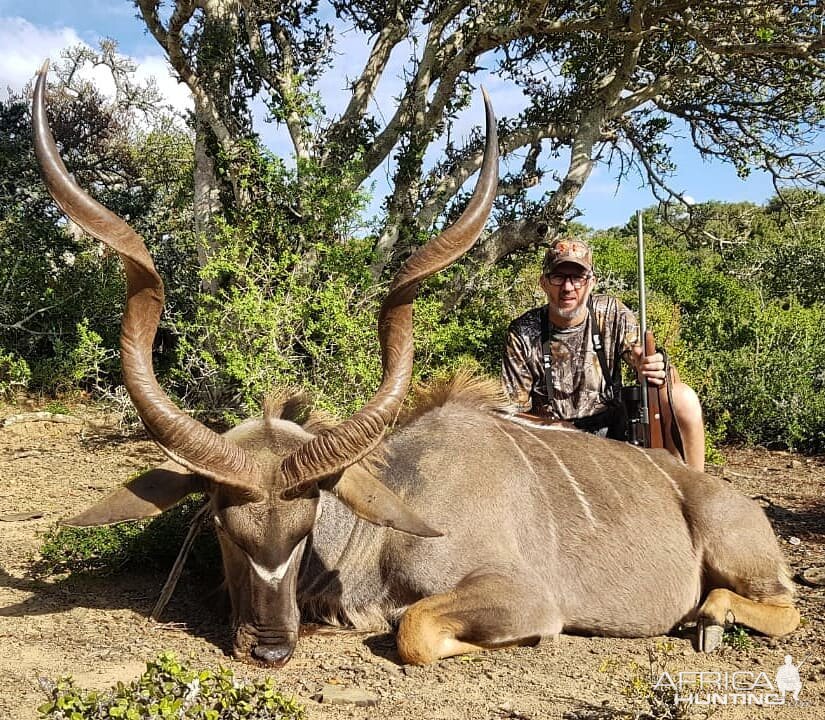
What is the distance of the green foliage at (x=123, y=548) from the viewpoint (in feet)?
15.4

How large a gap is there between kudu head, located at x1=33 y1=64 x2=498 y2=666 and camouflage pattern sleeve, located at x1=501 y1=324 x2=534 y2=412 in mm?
2167

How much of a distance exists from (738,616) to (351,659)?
1.95 m

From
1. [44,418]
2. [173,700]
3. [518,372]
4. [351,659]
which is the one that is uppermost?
[518,372]

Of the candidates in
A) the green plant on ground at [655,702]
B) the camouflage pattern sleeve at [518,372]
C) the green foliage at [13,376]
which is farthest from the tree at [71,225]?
the green plant on ground at [655,702]

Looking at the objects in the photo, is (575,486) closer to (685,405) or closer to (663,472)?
(663,472)

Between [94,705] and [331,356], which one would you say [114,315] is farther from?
[94,705]

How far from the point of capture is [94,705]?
100 inches

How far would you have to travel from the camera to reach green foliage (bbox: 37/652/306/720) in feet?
8.23

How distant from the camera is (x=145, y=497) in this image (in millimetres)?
3693

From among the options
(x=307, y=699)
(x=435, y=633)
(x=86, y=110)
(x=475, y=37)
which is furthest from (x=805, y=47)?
(x=86, y=110)

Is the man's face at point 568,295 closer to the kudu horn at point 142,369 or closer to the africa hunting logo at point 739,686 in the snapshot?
the africa hunting logo at point 739,686

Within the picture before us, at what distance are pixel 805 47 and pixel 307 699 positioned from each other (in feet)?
23.9

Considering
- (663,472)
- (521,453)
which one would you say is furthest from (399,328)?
(663,472)

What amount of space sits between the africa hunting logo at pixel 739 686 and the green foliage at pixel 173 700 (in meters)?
1.44
